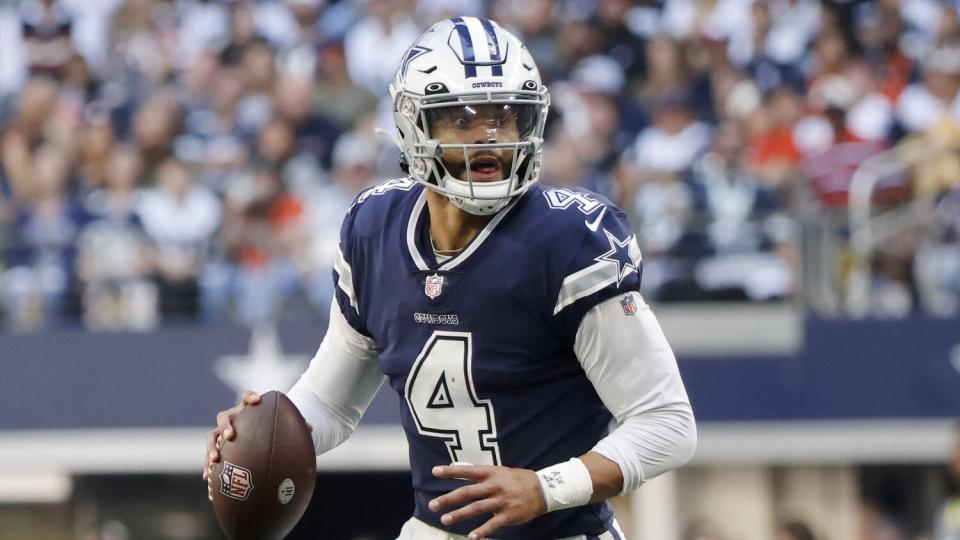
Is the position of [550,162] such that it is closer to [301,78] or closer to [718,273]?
[718,273]

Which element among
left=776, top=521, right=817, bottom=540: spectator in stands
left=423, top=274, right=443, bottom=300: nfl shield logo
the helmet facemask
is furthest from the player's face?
left=776, top=521, right=817, bottom=540: spectator in stands

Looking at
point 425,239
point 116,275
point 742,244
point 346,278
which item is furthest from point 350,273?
point 116,275

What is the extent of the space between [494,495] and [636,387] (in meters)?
0.40

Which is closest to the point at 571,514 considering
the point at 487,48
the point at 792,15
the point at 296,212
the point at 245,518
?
the point at 245,518

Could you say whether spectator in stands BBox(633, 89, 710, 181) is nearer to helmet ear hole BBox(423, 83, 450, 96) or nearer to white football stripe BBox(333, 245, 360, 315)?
white football stripe BBox(333, 245, 360, 315)

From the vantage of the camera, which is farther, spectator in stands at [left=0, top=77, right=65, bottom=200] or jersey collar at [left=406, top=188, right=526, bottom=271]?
spectator in stands at [left=0, top=77, right=65, bottom=200]

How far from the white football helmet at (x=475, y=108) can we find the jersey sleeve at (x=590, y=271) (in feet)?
0.58

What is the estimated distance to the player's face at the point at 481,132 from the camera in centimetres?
339

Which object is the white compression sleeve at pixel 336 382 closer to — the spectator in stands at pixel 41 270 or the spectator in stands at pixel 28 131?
the spectator in stands at pixel 41 270

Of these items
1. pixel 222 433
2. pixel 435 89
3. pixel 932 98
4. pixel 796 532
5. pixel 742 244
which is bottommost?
pixel 796 532

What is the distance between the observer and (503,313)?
336 centimetres

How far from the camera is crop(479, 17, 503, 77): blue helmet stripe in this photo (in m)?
3.44

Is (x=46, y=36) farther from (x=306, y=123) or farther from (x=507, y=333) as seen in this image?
(x=507, y=333)

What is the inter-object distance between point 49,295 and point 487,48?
5950 millimetres
